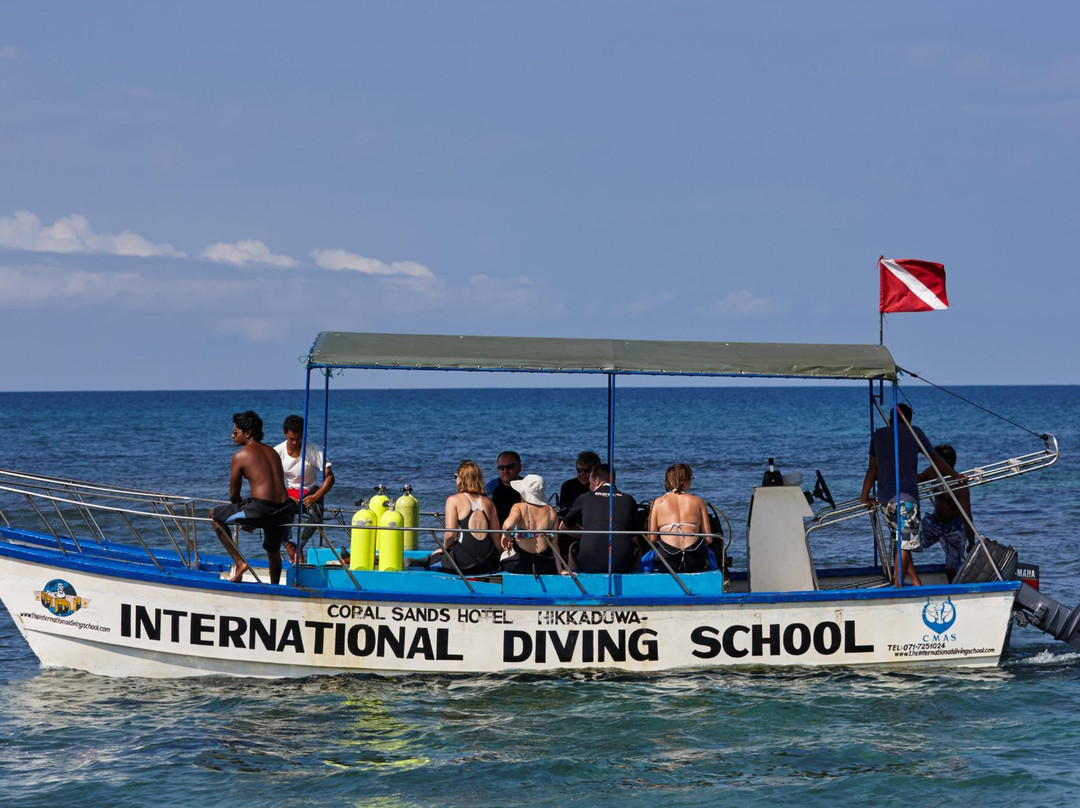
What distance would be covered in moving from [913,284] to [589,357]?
2.81 m

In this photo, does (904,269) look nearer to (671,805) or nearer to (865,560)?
(671,805)

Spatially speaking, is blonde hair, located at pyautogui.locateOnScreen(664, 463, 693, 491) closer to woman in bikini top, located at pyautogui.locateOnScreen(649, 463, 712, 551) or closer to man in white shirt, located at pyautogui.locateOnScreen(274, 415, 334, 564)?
woman in bikini top, located at pyautogui.locateOnScreen(649, 463, 712, 551)

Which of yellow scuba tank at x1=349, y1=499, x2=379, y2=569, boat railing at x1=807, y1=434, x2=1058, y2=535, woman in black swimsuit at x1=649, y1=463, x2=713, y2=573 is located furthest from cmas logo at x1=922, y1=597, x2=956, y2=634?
yellow scuba tank at x1=349, y1=499, x2=379, y2=569

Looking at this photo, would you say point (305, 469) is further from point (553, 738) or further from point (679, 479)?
point (553, 738)

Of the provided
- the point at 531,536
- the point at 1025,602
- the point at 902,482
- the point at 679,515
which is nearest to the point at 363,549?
the point at 531,536

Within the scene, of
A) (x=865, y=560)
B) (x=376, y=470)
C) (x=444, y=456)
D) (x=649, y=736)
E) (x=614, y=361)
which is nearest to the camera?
(x=649, y=736)

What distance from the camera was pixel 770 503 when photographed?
400 inches

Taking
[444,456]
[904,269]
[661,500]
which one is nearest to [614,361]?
[661,500]

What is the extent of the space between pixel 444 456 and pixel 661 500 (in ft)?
126

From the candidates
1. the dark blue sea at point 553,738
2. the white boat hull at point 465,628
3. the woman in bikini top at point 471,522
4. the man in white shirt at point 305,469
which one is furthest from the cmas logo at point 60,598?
the woman in bikini top at point 471,522

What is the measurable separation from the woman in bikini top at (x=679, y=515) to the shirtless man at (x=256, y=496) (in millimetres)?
3004

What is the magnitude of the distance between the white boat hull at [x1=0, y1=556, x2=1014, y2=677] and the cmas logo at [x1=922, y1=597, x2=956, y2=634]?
0.04ft

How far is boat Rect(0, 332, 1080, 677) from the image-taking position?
969 cm

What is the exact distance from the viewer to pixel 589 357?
391 inches
